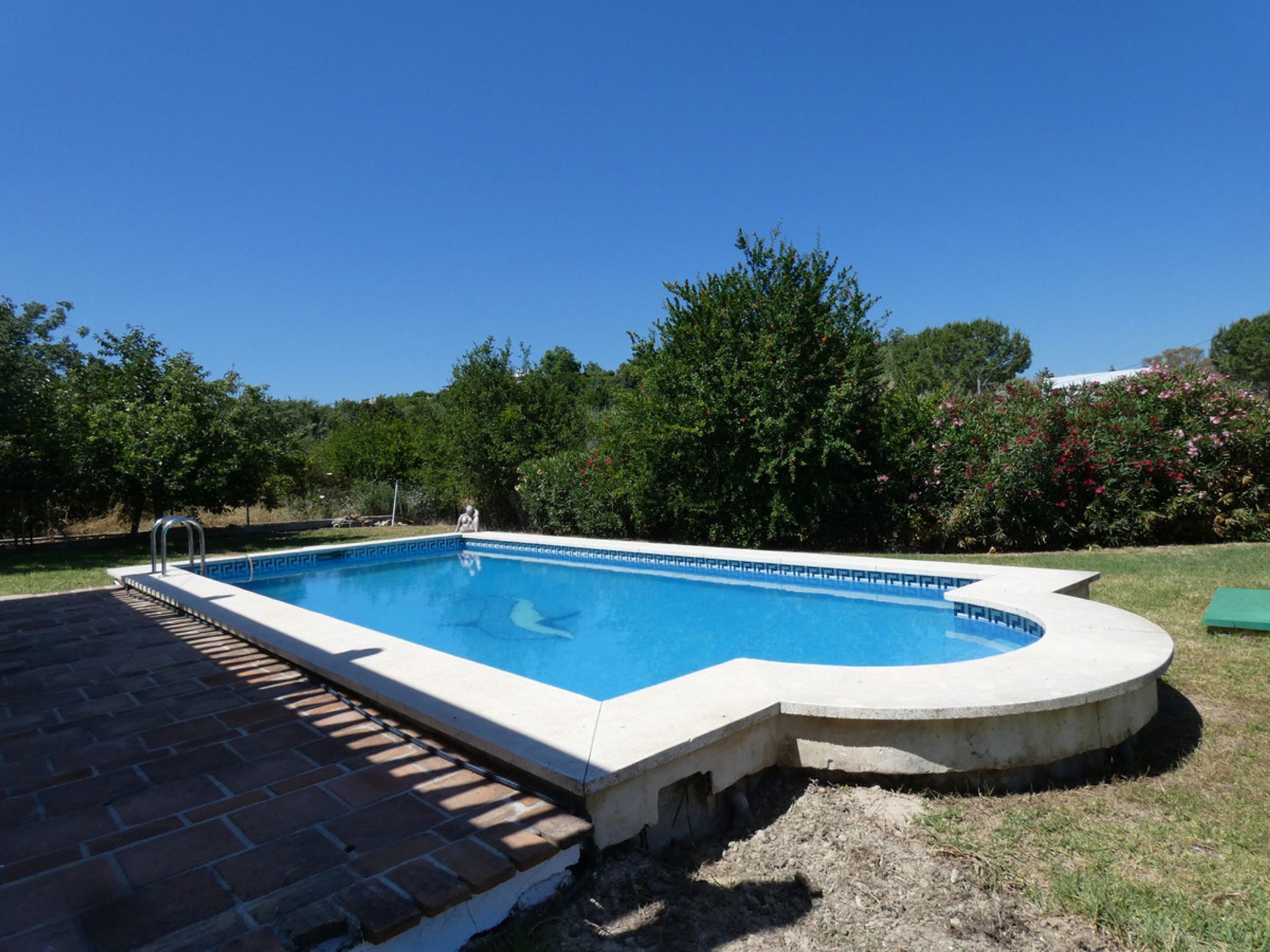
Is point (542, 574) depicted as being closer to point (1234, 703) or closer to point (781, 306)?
point (781, 306)

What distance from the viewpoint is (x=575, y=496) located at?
14.4 metres

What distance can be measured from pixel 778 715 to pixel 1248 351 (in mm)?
61185

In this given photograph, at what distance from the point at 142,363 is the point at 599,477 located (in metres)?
11.6

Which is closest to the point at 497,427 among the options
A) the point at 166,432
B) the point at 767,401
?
the point at 166,432

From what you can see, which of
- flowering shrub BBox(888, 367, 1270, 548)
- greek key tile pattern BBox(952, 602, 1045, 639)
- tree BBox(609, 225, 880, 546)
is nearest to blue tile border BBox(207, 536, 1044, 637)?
greek key tile pattern BBox(952, 602, 1045, 639)

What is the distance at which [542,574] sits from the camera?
11.2 meters

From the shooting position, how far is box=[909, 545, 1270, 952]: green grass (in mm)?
2186

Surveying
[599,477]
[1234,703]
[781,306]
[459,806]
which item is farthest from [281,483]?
[1234,703]

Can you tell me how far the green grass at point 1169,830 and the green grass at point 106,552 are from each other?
10162mm

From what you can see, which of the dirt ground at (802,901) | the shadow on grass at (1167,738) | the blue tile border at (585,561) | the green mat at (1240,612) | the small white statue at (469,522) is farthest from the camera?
the small white statue at (469,522)

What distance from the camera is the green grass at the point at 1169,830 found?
7.17ft

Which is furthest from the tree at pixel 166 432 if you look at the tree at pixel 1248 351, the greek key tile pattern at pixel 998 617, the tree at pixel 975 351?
the tree at pixel 1248 351

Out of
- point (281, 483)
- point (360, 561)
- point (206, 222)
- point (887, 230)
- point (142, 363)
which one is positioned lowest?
point (360, 561)

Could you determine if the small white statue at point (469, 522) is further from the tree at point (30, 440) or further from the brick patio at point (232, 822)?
the brick patio at point (232, 822)
